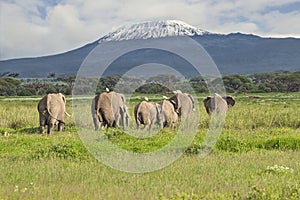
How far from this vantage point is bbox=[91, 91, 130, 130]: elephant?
53.5 ft

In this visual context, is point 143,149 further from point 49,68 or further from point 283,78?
point 49,68

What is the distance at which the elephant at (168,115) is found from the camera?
16953 mm

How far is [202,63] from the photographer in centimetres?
1717

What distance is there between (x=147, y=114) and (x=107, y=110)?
52.6 inches

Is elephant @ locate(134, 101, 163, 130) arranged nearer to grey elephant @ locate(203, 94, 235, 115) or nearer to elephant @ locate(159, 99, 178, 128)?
elephant @ locate(159, 99, 178, 128)

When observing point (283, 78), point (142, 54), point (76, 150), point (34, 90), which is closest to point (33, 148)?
point (76, 150)

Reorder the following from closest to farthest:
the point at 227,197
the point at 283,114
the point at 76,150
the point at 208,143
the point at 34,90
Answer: the point at 227,197 < the point at 76,150 < the point at 208,143 < the point at 283,114 < the point at 34,90

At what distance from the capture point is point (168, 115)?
17016 mm

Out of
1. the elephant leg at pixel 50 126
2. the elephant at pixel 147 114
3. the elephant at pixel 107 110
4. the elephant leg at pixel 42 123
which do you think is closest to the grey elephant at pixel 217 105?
the elephant at pixel 147 114

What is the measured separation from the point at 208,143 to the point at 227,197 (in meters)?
6.35

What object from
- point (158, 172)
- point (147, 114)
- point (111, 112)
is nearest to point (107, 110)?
point (111, 112)

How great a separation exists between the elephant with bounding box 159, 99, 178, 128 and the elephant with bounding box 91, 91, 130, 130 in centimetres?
141

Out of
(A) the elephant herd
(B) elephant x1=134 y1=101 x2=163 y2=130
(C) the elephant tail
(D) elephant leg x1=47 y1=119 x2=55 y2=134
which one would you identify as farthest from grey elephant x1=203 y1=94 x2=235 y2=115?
(D) elephant leg x1=47 y1=119 x2=55 y2=134

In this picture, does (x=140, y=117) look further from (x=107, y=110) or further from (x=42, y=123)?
(x=42, y=123)
